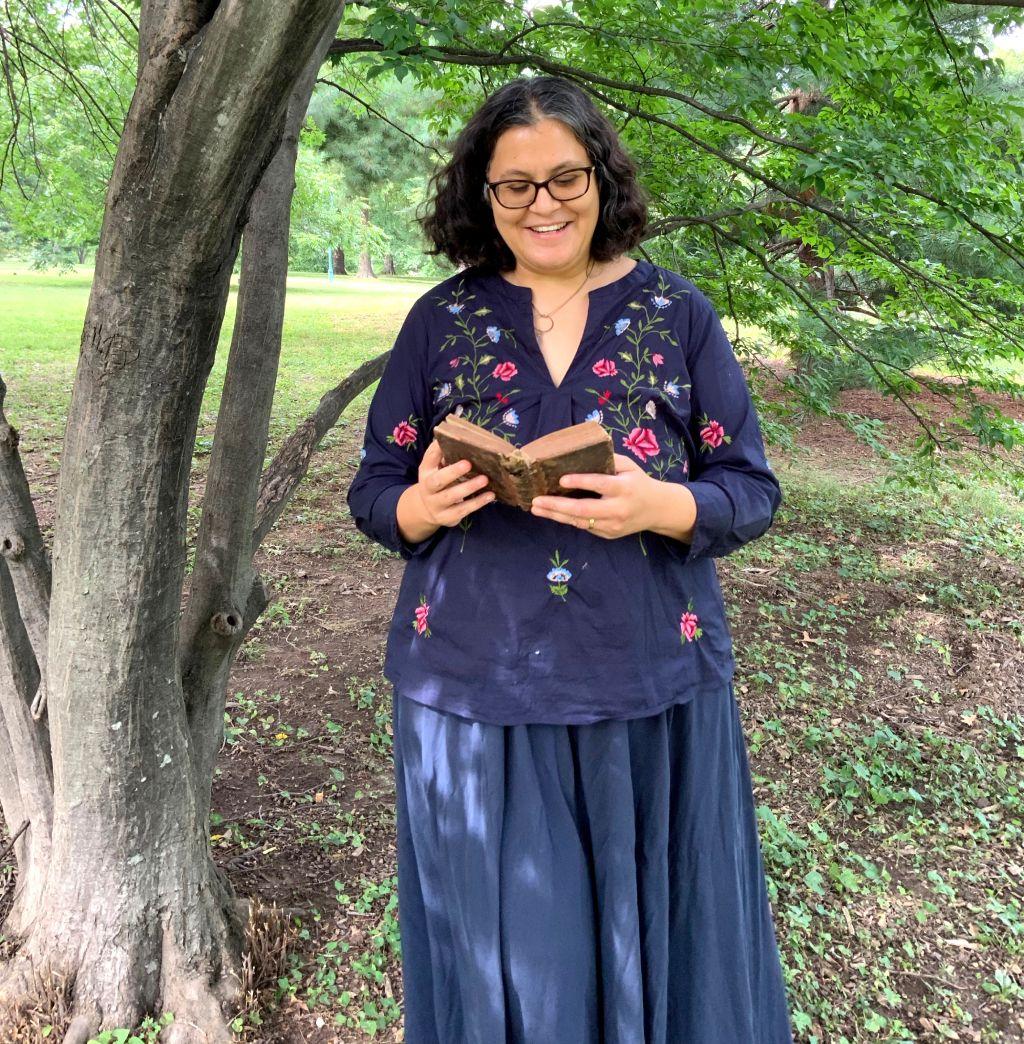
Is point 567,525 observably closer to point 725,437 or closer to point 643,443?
point 643,443

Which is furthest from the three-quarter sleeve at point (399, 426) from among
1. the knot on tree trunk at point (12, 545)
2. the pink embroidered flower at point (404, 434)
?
the knot on tree trunk at point (12, 545)

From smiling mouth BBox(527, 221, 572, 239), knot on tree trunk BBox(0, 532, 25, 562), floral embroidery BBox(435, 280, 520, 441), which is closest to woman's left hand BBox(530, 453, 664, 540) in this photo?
floral embroidery BBox(435, 280, 520, 441)

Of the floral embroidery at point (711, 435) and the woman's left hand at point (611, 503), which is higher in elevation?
the floral embroidery at point (711, 435)

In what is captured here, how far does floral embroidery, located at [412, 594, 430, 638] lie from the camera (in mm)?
1487

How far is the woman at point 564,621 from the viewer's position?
1411mm

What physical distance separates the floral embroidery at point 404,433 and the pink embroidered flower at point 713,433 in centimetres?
53

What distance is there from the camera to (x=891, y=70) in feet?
9.64

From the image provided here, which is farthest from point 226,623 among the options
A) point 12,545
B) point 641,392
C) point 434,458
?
point 641,392

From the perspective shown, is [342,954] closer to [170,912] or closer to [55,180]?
[170,912]

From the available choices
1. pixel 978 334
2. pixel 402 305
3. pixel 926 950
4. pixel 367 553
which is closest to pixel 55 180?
pixel 367 553

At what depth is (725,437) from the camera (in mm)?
1491

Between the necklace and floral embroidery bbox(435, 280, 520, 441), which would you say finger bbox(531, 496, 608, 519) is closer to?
floral embroidery bbox(435, 280, 520, 441)

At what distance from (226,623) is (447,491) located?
1.08 metres

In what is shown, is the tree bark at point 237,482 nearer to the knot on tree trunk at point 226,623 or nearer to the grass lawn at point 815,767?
the knot on tree trunk at point 226,623
